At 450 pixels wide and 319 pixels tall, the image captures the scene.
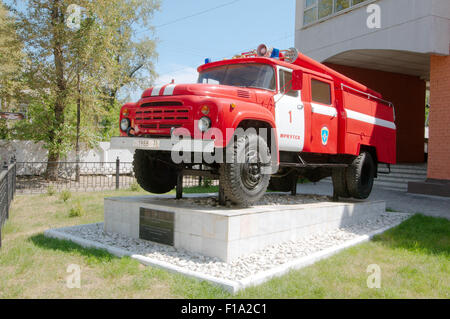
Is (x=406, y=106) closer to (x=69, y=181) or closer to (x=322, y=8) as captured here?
(x=322, y=8)

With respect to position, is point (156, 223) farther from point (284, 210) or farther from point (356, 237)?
point (356, 237)

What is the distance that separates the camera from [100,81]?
1541cm

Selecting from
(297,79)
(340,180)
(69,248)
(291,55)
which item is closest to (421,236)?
(340,180)

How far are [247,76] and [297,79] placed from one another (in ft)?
2.52

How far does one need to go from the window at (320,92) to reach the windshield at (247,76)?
47.9 inches

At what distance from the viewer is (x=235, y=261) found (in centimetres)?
480

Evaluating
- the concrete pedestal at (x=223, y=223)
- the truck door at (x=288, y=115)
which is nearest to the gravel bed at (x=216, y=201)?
the concrete pedestal at (x=223, y=223)

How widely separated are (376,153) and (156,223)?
5.52 meters

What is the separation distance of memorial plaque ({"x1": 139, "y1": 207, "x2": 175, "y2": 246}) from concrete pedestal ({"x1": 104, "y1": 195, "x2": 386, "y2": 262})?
15 mm

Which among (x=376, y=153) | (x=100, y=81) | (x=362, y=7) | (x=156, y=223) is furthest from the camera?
(x=100, y=81)

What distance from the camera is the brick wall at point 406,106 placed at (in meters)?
17.0

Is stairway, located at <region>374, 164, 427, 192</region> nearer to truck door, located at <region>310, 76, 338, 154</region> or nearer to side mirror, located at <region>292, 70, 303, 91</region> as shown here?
truck door, located at <region>310, 76, 338, 154</region>

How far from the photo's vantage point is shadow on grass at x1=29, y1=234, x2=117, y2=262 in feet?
16.3
